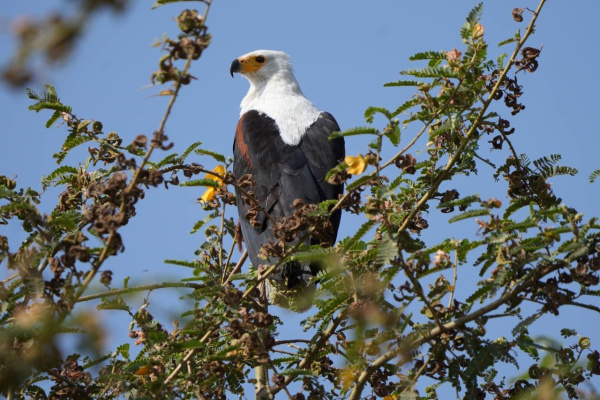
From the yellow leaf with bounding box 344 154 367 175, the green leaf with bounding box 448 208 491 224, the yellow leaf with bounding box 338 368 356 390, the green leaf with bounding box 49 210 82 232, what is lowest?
the yellow leaf with bounding box 338 368 356 390

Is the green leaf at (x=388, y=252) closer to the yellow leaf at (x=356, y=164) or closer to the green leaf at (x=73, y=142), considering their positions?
the yellow leaf at (x=356, y=164)

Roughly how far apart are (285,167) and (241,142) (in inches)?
23.0

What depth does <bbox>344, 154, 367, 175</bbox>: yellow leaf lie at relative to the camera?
2.54m

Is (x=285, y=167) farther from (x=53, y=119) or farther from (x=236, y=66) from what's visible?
(x=236, y=66)

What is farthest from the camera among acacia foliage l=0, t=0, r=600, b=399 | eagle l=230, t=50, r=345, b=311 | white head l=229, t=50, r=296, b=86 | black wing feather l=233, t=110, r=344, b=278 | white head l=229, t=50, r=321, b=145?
white head l=229, t=50, r=296, b=86

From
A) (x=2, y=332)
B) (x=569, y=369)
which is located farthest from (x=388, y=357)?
(x=2, y=332)

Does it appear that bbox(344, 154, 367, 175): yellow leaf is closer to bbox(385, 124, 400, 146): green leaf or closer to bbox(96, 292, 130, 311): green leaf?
bbox(385, 124, 400, 146): green leaf

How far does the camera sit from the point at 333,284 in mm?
2967

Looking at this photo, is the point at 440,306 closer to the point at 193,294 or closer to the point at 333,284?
the point at 333,284

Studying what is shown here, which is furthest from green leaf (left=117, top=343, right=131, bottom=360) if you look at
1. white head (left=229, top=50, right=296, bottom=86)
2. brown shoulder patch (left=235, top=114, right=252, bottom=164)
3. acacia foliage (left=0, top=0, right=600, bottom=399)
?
white head (left=229, top=50, right=296, bottom=86)

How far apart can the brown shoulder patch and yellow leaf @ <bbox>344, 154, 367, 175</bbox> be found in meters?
2.42

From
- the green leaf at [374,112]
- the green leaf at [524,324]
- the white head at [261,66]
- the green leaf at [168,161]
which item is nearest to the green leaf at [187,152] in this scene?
the green leaf at [168,161]

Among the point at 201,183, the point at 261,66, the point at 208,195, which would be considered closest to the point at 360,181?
the point at 201,183

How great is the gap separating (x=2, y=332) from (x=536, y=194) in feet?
6.93
